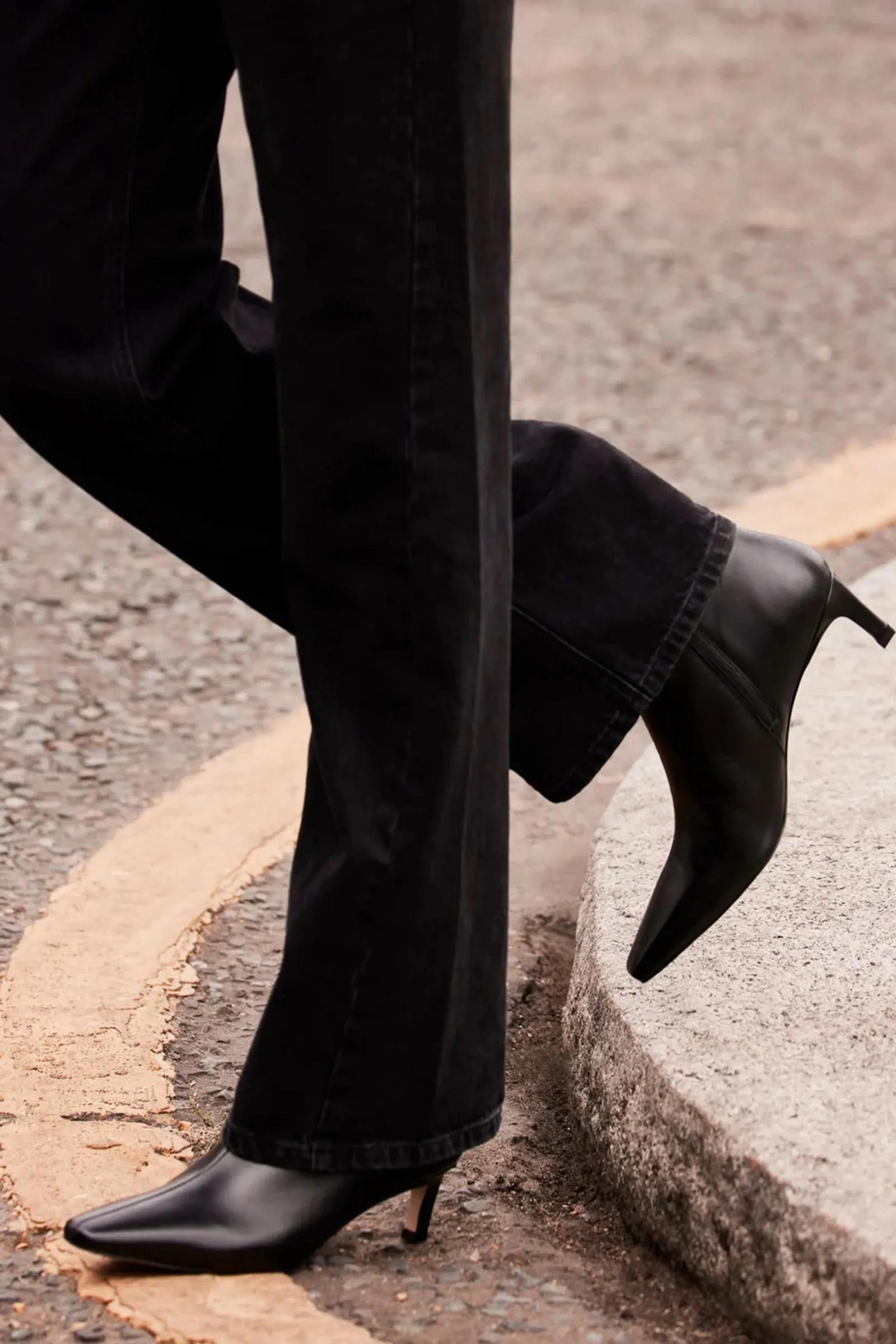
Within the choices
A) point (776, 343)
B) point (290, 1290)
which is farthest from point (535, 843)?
point (776, 343)

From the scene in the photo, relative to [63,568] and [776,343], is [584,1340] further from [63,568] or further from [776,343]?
[776,343]

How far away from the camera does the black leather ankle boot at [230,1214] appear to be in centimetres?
147

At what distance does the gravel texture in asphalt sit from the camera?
5.13ft

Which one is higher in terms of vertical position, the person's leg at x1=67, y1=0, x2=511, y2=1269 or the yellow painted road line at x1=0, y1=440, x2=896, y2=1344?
the person's leg at x1=67, y1=0, x2=511, y2=1269

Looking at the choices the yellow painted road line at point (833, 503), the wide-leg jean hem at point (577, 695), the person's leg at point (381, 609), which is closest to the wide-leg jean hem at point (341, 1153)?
the person's leg at point (381, 609)

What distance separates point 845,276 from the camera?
4.73 meters

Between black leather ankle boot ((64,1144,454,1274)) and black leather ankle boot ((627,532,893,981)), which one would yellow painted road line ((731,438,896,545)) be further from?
black leather ankle boot ((64,1144,454,1274))

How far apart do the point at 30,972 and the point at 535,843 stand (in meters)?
0.69

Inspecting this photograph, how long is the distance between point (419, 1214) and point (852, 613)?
68 centimetres

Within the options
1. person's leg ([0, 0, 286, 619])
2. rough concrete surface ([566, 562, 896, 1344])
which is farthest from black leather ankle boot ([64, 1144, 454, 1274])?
person's leg ([0, 0, 286, 619])

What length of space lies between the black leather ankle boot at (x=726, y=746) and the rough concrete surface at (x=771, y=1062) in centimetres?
8

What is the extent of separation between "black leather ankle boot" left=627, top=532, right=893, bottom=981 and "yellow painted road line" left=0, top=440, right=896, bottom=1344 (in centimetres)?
45

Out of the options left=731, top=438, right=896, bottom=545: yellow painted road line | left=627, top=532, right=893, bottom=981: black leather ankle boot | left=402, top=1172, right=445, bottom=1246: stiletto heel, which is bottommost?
left=402, top=1172, right=445, bottom=1246: stiletto heel

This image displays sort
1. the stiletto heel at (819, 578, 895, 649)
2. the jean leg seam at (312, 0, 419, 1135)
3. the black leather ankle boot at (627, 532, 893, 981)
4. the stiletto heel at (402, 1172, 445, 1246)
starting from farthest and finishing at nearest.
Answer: the stiletto heel at (819, 578, 895, 649) → the black leather ankle boot at (627, 532, 893, 981) → the stiletto heel at (402, 1172, 445, 1246) → the jean leg seam at (312, 0, 419, 1135)
